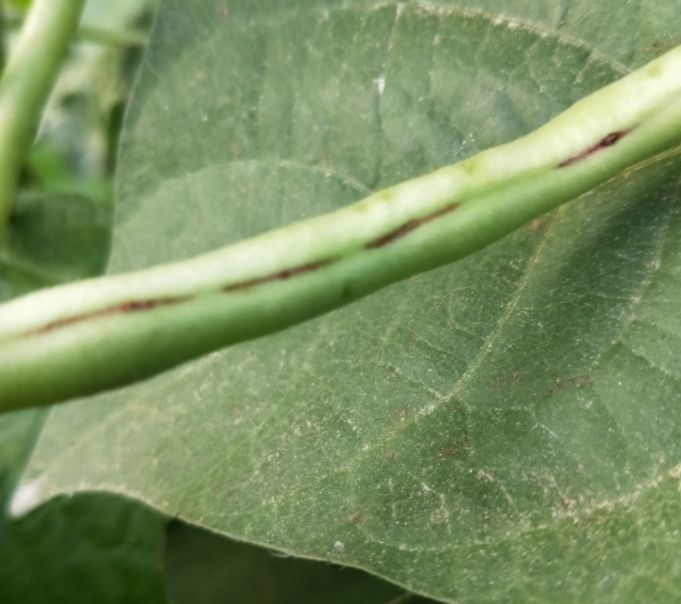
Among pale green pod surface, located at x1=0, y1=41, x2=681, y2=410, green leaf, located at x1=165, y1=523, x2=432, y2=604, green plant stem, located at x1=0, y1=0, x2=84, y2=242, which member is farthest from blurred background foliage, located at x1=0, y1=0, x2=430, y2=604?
pale green pod surface, located at x1=0, y1=41, x2=681, y2=410

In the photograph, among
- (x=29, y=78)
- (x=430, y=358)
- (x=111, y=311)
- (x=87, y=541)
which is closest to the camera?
(x=111, y=311)

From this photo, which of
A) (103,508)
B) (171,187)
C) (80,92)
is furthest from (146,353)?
(80,92)

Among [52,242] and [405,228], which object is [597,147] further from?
[52,242]

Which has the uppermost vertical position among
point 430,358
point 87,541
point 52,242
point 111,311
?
point 111,311

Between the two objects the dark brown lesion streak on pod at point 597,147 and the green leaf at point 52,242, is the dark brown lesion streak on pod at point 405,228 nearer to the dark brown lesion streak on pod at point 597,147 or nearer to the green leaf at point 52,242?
the dark brown lesion streak on pod at point 597,147

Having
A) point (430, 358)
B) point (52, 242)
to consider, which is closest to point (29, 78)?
point (52, 242)

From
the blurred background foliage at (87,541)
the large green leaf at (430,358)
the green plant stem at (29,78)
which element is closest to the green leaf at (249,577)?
the blurred background foliage at (87,541)

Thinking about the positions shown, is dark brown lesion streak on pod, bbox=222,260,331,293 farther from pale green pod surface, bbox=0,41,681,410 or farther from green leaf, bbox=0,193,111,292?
green leaf, bbox=0,193,111,292
